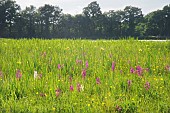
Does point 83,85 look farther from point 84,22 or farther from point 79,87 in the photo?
point 84,22

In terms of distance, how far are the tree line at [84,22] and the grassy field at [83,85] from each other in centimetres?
6322

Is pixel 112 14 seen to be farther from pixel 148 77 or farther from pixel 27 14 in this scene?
pixel 148 77

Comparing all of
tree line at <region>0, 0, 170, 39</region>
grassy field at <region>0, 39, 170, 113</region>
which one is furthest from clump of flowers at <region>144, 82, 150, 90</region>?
tree line at <region>0, 0, 170, 39</region>

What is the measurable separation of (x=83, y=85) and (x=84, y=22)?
79.6 meters

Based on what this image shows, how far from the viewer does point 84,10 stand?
8406 cm

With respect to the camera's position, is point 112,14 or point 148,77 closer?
point 148,77

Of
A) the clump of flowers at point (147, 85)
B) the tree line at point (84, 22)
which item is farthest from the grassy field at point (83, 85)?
the tree line at point (84, 22)

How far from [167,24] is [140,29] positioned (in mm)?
8705

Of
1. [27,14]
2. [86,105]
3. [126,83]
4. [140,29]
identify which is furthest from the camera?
[140,29]

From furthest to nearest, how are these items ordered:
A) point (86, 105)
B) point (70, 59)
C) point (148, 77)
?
point (70, 59)
point (148, 77)
point (86, 105)

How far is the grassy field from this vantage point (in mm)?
3875

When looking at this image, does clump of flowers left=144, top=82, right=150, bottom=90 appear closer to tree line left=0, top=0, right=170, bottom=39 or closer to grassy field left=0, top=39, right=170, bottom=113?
grassy field left=0, top=39, right=170, bottom=113

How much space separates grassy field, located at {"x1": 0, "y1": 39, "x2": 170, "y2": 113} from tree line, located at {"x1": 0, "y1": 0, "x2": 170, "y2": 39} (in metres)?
63.2

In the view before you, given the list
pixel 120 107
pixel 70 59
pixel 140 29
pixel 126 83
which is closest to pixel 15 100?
pixel 120 107
